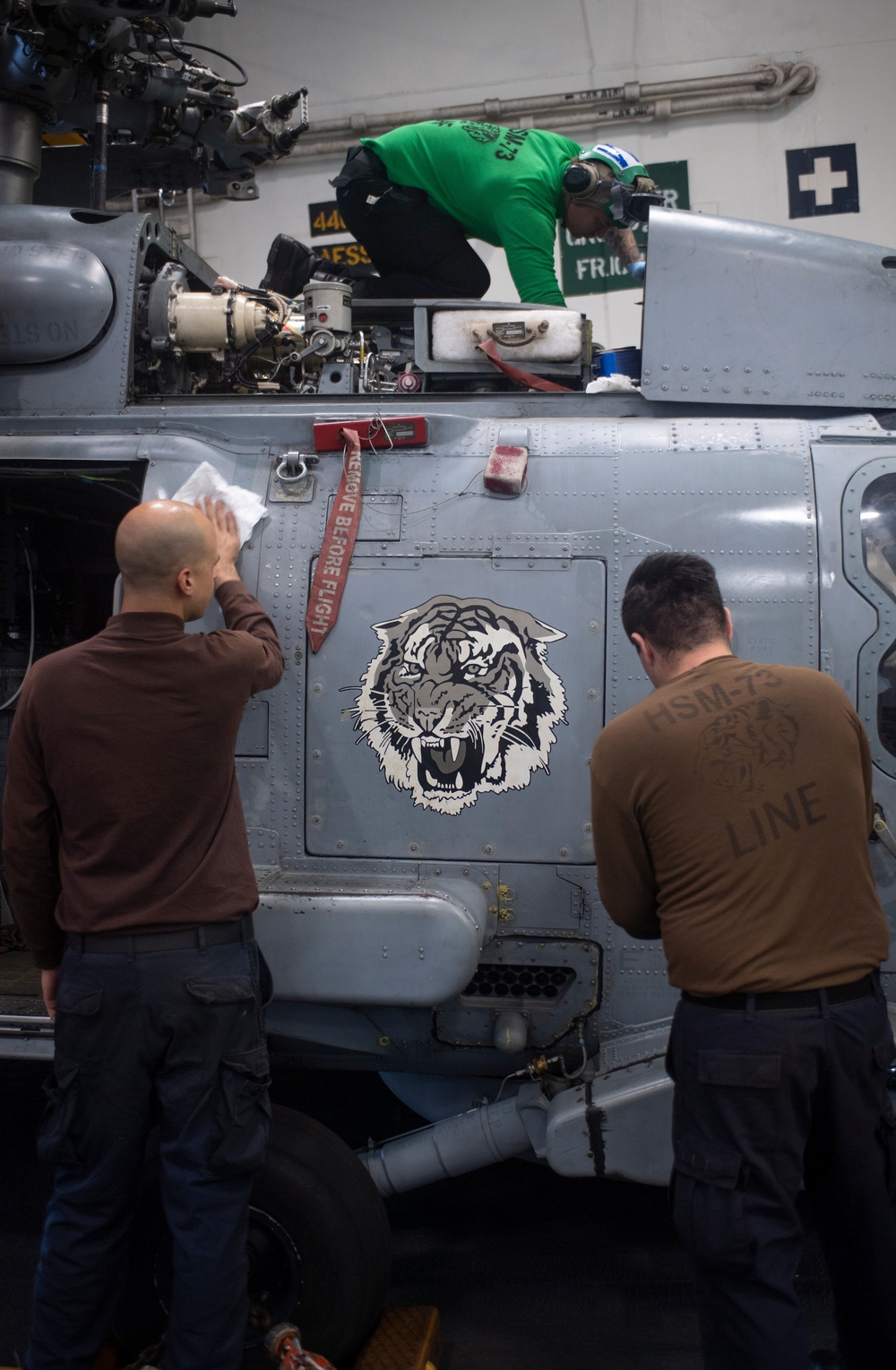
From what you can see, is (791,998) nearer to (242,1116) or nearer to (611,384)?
(242,1116)

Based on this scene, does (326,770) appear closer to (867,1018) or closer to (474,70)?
(867,1018)

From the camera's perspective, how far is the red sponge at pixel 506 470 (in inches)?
116

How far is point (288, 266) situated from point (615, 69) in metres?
5.03

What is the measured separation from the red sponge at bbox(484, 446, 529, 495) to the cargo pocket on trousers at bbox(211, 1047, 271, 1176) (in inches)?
68.3

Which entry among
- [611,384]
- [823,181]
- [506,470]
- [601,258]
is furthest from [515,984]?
[823,181]

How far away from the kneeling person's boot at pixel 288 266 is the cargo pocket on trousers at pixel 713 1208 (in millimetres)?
4041

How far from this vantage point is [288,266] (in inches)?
181

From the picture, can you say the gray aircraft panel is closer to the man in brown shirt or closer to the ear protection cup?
the ear protection cup

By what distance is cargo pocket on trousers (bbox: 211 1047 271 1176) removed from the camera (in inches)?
86.0

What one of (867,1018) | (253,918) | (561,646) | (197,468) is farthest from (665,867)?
(197,468)

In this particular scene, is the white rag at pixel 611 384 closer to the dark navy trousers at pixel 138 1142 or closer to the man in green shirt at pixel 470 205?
the man in green shirt at pixel 470 205

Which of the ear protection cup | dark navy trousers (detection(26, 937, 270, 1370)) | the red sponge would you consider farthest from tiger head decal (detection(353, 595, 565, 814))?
the ear protection cup

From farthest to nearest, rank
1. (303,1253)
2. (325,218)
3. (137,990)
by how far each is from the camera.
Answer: (325,218) → (303,1253) → (137,990)

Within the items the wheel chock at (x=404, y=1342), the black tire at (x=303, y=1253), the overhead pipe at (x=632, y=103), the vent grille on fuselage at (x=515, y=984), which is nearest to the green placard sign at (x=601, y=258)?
the overhead pipe at (x=632, y=103)
